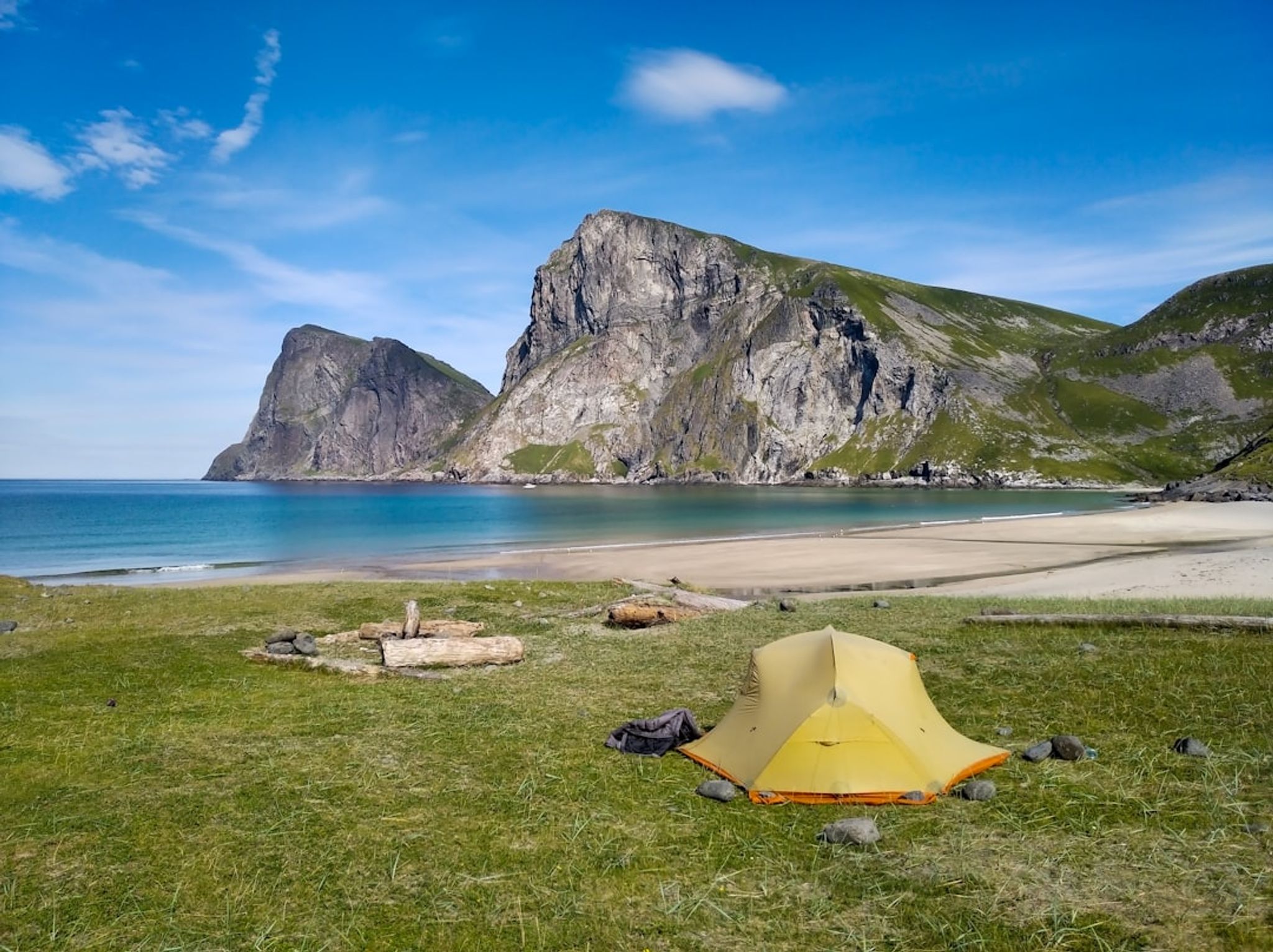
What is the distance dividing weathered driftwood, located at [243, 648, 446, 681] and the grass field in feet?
2.10

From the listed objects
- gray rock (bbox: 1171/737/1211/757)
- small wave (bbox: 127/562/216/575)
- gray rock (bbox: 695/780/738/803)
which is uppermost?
gray rock (bbox: 1171/737/1211/757)

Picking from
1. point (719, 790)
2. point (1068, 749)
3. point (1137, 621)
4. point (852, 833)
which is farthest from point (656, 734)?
point (1137, 621)

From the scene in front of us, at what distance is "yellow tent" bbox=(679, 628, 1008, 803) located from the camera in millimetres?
10461

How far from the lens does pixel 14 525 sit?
100750 mm

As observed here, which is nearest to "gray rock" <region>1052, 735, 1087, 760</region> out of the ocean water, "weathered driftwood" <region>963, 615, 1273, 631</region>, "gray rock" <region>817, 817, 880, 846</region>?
"gray rock" <region>817, 817, 880, 846</region>

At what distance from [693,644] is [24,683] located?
16.3 meters

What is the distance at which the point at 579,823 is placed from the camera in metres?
9.62

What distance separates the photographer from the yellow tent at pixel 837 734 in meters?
10.5

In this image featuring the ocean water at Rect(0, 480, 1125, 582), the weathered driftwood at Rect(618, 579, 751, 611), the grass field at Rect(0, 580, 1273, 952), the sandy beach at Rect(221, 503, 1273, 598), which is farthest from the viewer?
the ocean water at Rect(0, 480, 1125, 582)

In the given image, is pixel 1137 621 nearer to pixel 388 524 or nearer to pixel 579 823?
pixel 579 823

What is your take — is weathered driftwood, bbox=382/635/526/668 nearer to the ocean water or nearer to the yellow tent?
the yellow tent

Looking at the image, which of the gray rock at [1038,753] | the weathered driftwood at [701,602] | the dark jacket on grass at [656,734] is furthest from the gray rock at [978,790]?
the weathered driftwood at [701,602]

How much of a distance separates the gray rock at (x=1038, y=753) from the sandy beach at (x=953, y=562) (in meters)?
24.4

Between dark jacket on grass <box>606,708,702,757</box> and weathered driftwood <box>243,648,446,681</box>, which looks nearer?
dark jacket on grass <box>606,708,702,757</box>
